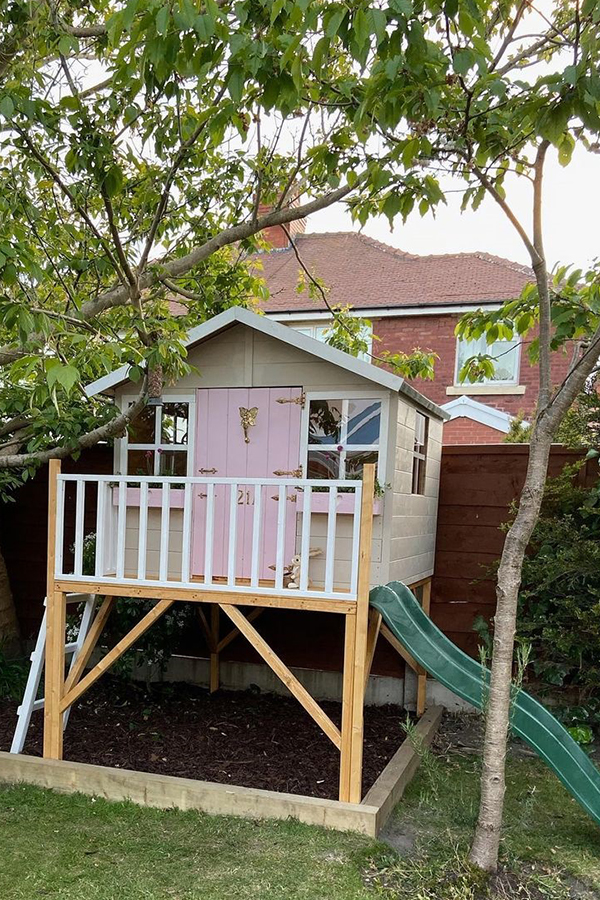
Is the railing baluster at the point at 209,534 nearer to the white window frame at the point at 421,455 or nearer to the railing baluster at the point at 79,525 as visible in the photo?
the railing baluster at the point at 79,525

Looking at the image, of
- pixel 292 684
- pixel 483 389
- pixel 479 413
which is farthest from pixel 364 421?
pixel 483 389

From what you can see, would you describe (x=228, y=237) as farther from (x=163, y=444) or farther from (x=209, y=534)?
(x=209, y=534)

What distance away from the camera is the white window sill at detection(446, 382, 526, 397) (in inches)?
443

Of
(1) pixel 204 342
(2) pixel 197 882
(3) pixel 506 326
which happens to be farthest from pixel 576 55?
(2) pixel 197 882

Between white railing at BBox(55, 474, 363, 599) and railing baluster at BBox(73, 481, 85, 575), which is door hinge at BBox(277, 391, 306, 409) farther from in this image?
railing baluster at BBox(73, 481, 85, 575)

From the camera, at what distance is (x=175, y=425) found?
521cm

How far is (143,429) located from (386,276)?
9092mm

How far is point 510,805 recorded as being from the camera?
4449 millimetres

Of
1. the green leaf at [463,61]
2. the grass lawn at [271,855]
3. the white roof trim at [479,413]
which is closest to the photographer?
the green leaf at [463,61]

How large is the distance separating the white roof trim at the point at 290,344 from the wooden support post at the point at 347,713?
1566 millimetres

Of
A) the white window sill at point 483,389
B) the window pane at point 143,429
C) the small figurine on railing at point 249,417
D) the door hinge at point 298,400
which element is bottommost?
the window pane at point 143,429

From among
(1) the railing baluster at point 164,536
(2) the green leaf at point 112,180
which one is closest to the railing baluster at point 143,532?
(1) the railing baluster at point 164,536

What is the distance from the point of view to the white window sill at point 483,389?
11.2 metres

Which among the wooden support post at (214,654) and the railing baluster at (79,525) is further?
the wooden support post at (214,654)
